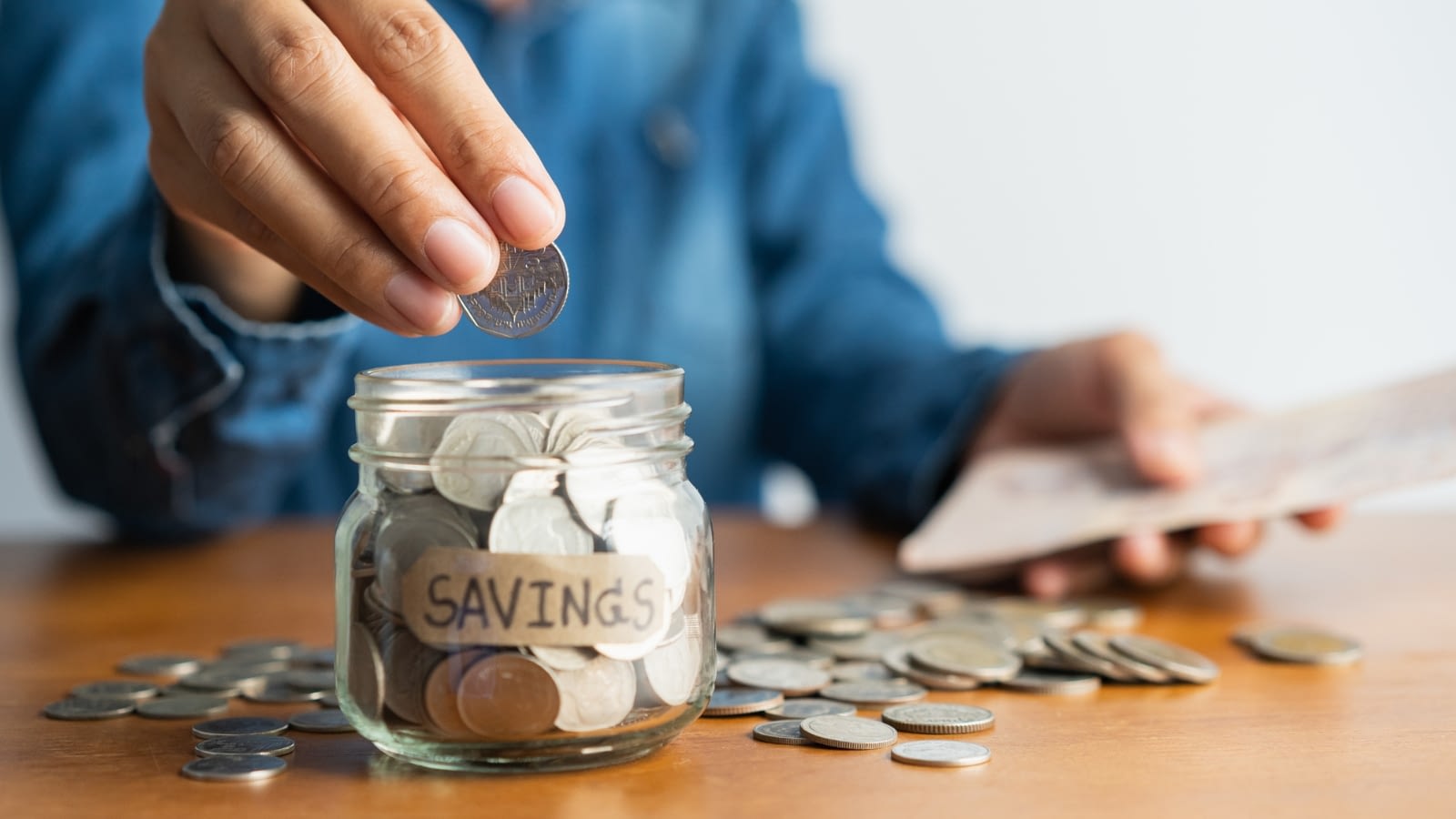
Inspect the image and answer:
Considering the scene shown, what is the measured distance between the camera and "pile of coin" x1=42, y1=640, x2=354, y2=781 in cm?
72

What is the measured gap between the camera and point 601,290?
2.06 metres

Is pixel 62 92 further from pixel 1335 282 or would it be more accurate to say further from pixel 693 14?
pixel 1335 282

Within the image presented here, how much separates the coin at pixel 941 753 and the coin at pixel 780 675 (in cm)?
13

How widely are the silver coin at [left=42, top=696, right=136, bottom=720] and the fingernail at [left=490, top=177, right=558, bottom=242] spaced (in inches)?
15.4

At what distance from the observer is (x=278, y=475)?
157 cm

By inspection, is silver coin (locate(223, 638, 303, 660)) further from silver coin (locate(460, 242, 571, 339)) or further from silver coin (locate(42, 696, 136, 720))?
silver coin (locate(460, 242, 571, 339))

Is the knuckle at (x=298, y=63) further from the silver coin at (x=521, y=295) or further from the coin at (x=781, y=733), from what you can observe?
the coin at (x=781, y=733)

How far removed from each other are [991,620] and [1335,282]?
2.53 m

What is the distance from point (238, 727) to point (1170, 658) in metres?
0.59

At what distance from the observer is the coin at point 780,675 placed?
34.0 inches

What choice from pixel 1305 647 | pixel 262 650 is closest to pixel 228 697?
pixel 262 650

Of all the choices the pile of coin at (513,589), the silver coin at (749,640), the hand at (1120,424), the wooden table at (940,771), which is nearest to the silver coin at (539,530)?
the pile of coin at (513,589)

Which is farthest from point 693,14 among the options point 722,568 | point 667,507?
point 667,507

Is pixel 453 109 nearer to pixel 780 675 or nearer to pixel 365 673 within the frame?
pixel 365 673
